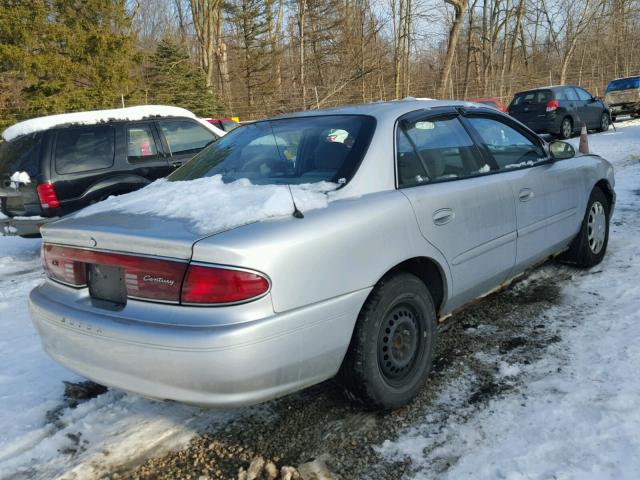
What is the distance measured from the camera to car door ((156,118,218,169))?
25.6 feet

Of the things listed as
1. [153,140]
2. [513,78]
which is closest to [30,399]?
[153,140]

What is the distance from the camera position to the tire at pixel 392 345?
2643mm

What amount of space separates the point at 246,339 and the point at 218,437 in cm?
87

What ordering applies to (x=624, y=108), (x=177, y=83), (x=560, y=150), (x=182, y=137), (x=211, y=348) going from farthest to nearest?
(x=177, y=83) → (x=624, y=108) → (x=182, y=137) → (x=560, y=150) → (x=211, y=348)

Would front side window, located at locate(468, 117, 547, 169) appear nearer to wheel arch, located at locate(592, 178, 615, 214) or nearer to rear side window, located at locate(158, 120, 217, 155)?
wheel arch, located at locate(592, 178, 615, 214)

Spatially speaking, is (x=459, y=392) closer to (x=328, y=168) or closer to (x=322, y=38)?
(x=328, y=168)

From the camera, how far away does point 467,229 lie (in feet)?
10.6

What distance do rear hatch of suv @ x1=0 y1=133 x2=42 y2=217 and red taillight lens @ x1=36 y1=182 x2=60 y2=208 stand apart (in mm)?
67

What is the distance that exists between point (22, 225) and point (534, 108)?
14362 mm

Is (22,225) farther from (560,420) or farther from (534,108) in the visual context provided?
(534,108)

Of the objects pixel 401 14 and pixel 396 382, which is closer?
pixel 396 382

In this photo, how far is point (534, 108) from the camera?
16.5 metres

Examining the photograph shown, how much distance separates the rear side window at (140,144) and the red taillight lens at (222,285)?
5.58 meters

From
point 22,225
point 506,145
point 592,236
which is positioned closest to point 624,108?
point 592,236
